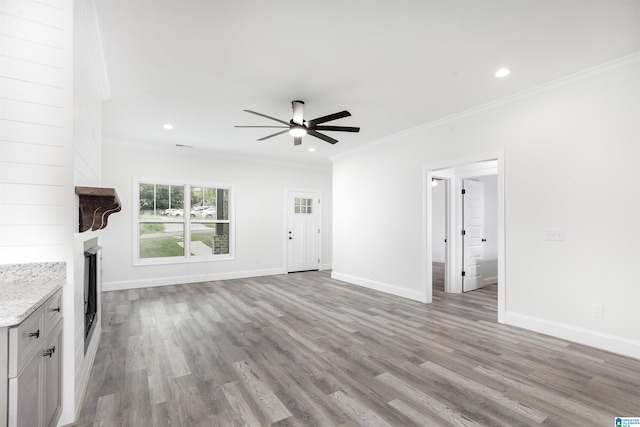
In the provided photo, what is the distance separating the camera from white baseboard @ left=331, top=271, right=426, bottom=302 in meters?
4.84

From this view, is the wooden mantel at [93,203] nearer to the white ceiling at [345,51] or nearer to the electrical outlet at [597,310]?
the white ceiling at [345,51]

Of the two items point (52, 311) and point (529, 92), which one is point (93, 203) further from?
point (529, 92)

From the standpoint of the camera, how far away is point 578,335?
123 inches

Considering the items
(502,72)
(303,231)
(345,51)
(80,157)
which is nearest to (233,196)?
(303,231)

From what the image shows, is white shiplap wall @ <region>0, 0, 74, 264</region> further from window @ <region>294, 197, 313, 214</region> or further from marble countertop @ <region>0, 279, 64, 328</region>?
window @ <region>294, 197, 313, 214</region>

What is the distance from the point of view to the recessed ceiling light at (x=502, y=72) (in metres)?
3.01

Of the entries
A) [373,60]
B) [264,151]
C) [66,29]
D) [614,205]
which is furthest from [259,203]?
[614,205]

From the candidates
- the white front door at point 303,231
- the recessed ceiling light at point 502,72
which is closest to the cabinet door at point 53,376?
the recessed ceiling light at point 502,72

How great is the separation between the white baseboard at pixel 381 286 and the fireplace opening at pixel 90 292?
4.16 meters

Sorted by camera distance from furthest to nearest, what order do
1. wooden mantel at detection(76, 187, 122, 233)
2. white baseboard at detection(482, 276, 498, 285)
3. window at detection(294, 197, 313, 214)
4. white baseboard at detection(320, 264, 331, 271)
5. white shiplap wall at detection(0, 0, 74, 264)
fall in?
white baseboard at detection(320, 264, 331, 271), window at detection(294, 197, 313, 214), white baseboard at detection(482, 276, 498, 285), wooden mantel at detection(76, 187, 122, 233), white shiplap wall at detection(0, 0, 74, 264)

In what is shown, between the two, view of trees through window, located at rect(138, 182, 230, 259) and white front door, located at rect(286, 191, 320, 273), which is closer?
view of trees through window, located at rect(138, 182, 230, 259)

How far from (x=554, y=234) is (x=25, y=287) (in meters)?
4.49

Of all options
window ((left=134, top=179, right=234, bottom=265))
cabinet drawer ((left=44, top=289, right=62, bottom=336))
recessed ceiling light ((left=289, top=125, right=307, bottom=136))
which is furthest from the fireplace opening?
window ((left=134, top=179, right=234, bottom=265))

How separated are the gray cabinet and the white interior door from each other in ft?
18.3
